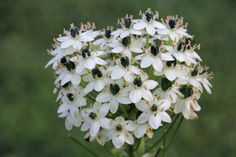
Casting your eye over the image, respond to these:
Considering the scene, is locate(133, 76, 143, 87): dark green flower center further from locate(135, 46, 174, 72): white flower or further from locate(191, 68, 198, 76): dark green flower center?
locate(191, 68, 198, 76): dark green flower center

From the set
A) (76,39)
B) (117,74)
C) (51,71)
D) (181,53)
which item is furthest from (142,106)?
(51,71)

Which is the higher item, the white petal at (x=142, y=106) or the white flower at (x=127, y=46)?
the white flower at (x=127, y=46)

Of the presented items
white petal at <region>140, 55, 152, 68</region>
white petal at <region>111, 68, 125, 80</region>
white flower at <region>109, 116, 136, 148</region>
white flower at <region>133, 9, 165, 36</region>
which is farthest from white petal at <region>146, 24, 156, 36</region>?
white flower at <region>109, 116, 136, 148</region>

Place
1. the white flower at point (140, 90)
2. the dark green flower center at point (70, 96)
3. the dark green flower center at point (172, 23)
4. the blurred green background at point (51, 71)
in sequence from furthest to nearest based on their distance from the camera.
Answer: the blurred green background at point (51, 71) → the dark green flower center at point (172, 23) → the dark green flower center at point (70, 96) → the white flower at point (140, 90)

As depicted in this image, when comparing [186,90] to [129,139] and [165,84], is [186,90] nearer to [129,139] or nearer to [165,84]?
[165,84]

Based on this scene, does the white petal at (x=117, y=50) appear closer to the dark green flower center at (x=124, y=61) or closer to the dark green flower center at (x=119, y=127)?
the dark green flower center at (x=124, y=61)

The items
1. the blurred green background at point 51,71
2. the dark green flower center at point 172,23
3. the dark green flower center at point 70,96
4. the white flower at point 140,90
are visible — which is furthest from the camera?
the blurred green background at point 51,71

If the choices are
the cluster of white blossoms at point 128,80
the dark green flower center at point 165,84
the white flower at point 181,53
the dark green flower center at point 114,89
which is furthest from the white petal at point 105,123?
Result: the white flower at point 181,53
